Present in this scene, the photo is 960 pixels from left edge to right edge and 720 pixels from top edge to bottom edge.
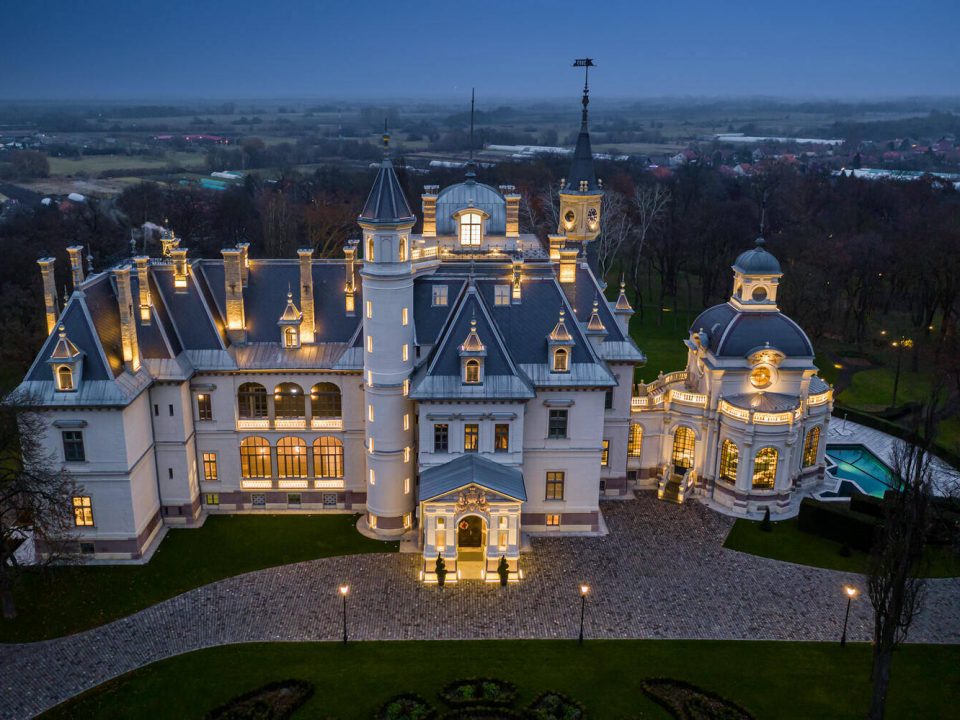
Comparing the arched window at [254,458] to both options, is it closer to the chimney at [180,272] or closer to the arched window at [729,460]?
the chimney at [180,272]

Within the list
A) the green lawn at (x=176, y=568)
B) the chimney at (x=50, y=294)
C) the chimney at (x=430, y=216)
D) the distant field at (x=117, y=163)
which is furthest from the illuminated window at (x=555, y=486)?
the distant field at (x=117, y=163)

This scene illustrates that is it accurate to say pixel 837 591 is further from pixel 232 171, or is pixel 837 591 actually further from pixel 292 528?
pixel 232 171

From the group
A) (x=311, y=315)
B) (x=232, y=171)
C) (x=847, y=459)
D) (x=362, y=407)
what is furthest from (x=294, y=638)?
(x=232, y=171)

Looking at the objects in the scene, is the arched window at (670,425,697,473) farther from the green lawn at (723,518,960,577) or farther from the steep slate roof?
the steep slate roof

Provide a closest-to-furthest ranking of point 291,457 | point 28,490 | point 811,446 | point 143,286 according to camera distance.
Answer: point 28,490 → point 143,286 → point 291,457 → point 811,446

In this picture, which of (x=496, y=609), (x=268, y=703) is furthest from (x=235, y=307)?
(x=268, y=703)

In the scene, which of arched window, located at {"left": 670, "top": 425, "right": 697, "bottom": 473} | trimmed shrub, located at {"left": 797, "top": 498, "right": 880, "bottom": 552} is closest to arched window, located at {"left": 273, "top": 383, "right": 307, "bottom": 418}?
arched window, located at {"left": 670, "top": 425, "right": 697, "bottom": 473}

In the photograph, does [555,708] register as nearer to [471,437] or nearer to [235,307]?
[471,437]
